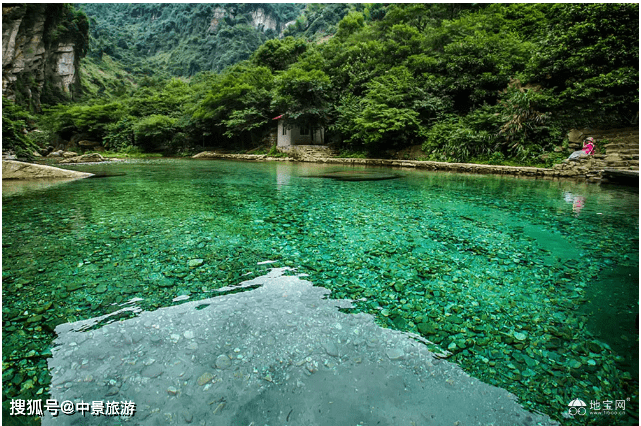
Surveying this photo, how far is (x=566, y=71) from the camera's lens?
12.6m

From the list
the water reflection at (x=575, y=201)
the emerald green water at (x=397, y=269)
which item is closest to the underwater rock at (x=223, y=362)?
the emerald green water at (x=397, y=269)

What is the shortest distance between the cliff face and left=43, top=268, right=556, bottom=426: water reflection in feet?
137

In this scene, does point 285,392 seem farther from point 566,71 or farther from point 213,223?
point 566,71

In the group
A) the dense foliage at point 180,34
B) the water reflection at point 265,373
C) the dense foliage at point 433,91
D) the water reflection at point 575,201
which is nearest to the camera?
the water reflection at point 265,373

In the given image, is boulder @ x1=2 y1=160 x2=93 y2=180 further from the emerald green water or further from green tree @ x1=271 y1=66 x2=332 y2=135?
green tree @ x1=271 y1=66 x2=332 y2=135

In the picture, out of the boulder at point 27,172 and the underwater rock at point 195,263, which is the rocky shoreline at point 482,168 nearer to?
the underwater rock at point 195,263

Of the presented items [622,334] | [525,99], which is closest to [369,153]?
[525,99]

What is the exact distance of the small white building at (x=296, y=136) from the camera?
81.0 feet

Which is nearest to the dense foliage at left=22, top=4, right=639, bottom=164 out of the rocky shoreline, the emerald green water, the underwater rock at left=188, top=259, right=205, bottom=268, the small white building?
the rocky shoreline

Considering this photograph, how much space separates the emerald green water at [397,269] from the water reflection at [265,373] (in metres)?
0.16

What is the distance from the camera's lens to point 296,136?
25.0m

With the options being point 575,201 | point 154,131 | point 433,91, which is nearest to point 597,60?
point 433,91

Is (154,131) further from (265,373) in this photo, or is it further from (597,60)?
(265,373)

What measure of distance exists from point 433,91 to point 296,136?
11238 millimetres
